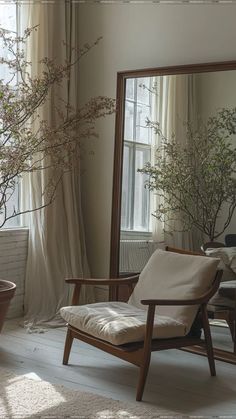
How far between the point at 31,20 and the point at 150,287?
237cm

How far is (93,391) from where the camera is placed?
10.6 feet

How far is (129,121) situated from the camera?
4711 millimetres

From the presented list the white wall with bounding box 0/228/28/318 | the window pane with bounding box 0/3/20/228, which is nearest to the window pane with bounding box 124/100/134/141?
the window pane with bounding box 0/3/20/228

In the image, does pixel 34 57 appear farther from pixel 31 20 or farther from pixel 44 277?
pixel 44 277

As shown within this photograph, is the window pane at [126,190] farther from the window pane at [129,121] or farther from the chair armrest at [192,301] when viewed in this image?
the chair armrest at [192,301]

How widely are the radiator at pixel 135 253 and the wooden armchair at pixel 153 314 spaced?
1.79 ft

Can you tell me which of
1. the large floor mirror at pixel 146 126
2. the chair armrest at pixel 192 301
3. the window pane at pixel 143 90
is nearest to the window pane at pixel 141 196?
the large floor mirror at pixel 146 126

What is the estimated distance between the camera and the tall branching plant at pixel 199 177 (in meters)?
4.04

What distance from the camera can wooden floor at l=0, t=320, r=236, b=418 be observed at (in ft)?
10.3

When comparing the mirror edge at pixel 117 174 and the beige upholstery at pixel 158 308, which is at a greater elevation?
the mirror edge at pixel 117 174

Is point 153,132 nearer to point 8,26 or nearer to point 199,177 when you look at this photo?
point 199,177

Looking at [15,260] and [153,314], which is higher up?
[15,260]

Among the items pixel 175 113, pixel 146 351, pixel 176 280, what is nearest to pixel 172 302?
pixel 146 351

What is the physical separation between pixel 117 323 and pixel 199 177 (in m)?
1.40
